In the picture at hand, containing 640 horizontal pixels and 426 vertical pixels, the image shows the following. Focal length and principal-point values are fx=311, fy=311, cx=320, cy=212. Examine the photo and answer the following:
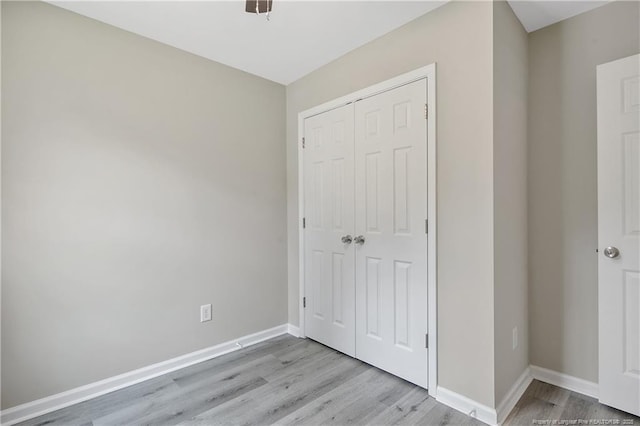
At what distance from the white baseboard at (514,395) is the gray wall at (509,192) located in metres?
0.03

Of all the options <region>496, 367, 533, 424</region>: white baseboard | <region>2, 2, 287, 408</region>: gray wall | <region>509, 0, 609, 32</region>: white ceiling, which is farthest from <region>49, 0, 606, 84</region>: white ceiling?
<region>496, 367, 533, 424</region>: white baseboard

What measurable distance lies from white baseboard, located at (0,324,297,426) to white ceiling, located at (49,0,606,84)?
91.0 inches

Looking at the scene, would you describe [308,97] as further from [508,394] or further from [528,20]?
[508,394]

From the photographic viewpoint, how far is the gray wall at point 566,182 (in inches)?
74.4

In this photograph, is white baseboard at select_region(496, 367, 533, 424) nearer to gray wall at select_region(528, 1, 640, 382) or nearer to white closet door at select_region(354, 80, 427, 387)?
gray wall at select_region(528, 1, 640, 382)

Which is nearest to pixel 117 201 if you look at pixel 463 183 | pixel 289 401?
pixel 289 401

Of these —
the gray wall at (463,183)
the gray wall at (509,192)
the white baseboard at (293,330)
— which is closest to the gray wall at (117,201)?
the white baseboard at (293,330)

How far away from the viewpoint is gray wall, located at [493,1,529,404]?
170 cm

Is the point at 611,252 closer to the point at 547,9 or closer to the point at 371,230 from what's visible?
the point at 371,230

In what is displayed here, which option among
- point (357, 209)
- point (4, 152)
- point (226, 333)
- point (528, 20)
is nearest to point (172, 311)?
point (226, 333)

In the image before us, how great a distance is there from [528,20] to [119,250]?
3.03 m

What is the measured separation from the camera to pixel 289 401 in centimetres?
189

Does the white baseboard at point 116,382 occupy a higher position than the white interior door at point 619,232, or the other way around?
the white interior door at point 619,232

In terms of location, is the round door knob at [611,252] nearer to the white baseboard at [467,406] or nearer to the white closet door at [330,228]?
the white baseboard at [467,406]
